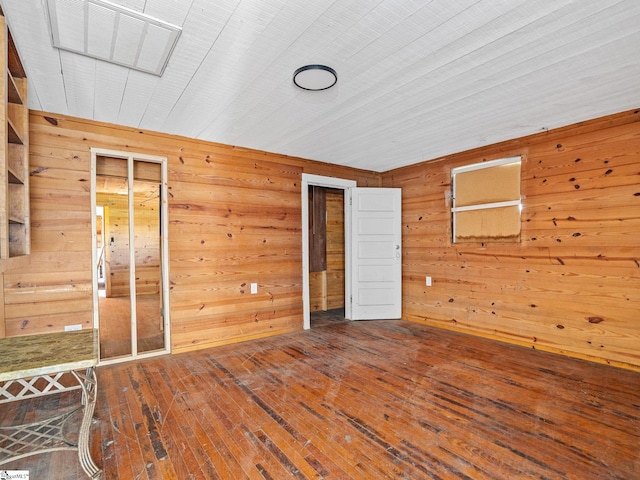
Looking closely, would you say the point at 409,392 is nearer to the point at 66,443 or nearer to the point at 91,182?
the point at 66,443

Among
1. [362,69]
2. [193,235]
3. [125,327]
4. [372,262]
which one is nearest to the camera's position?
[362,69]

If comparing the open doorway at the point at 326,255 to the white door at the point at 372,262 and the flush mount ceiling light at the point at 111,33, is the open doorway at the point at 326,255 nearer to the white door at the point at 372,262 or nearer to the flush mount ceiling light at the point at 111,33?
the white door at the point at 372,262

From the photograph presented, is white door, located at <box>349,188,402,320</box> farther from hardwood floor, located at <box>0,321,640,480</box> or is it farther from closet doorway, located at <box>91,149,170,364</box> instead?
closet doorway, located at <box>91,149,170,364</box>

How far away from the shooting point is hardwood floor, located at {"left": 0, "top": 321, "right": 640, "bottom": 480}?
1.73 metres

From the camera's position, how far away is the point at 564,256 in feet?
10.8

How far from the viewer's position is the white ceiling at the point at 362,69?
163 cm

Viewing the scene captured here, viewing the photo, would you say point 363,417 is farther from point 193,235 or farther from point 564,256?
point 564,256

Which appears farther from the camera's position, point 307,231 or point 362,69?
point 307,231

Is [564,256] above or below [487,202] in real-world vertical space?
below

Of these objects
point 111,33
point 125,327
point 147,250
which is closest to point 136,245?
point 147,250

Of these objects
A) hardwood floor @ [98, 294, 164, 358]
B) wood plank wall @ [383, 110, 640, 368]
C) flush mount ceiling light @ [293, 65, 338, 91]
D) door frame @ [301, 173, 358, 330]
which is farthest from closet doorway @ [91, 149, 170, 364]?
wood plank wall @ [383, 110, 640, 368]

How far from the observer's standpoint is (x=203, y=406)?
7.72 ft

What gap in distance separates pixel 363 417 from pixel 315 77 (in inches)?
92.1

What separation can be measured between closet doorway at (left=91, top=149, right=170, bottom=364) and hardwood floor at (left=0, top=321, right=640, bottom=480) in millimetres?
503
